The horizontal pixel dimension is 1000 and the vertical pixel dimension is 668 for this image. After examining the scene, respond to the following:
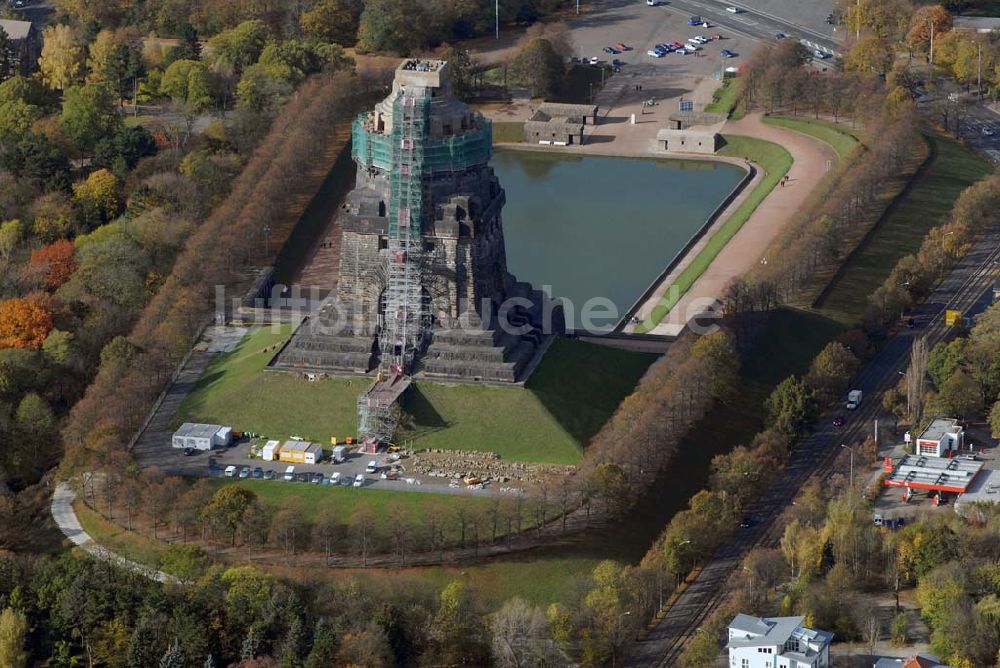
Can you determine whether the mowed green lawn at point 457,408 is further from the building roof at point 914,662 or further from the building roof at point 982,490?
the building roof at point 914,662

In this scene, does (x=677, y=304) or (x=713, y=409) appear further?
(x=677, y=304)

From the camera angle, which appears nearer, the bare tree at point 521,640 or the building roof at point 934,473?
the bare tree at point 521,640

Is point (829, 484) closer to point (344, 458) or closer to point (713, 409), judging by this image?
point (713, 409)

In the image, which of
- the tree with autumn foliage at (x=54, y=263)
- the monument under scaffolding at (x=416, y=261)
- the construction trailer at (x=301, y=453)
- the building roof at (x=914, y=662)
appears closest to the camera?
the building roof at (x=914, y=662)

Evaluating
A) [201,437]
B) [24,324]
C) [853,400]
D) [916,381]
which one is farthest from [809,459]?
[24,324]

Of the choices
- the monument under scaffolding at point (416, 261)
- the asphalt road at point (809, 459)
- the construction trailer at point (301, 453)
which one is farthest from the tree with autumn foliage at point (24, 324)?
the asphalt road at point (809, 459)

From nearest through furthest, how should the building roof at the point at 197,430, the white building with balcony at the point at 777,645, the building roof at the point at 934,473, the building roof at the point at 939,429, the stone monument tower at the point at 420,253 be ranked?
the white building with balcony at the point at 777,645 → the building roof at the point at 934,473 → the building roof at the point at 197,430 → the stone monument tower at the point at 420,253 → the building roof at the point at 939,429

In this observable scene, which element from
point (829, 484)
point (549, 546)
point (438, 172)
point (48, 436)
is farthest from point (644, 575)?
point (48, 436)

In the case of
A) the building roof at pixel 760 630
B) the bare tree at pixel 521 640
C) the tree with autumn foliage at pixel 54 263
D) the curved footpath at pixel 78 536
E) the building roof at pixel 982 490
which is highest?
the tree with autumn foliage at pixel 54 263
